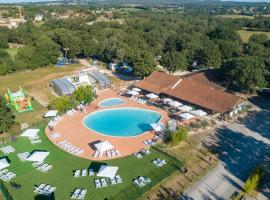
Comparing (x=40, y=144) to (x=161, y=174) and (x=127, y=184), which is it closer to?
(x=127, y=184)

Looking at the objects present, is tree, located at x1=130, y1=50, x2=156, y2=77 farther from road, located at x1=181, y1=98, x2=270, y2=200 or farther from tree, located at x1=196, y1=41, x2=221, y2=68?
road, located at x1=181, y1=98, x2=270, y2=200

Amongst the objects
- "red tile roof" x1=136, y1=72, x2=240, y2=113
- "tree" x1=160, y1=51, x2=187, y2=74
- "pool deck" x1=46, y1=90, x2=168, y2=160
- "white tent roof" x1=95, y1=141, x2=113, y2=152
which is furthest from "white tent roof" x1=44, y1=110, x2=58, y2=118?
"tree" x1=160, y1=51, x2=187, y2=74

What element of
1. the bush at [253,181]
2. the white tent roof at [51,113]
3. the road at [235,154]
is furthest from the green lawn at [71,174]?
the white tent roof at [51,113]

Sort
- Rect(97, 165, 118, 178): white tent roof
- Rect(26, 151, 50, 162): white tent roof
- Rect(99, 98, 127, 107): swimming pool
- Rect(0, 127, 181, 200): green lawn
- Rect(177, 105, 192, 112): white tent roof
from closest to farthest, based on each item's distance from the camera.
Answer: Rect(0, 127, 181, 200): green lawn < Rect(97, 165, 118, 178): white tent roof < Rect(26, 151, 50, 162): white tent roof < Rect(177, 105, 192, 112): white tent roof < Rect(99, 98, 127, 107): swimming pool

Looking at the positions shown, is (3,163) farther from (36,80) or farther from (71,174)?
(36,80)

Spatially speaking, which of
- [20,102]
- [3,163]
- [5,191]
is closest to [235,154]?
[5,191]

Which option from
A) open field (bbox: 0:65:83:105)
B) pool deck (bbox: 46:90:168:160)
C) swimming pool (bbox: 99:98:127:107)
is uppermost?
pool deck (bbox: 46:90:168:160)

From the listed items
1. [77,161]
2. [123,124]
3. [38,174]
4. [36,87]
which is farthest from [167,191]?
[36,87]
